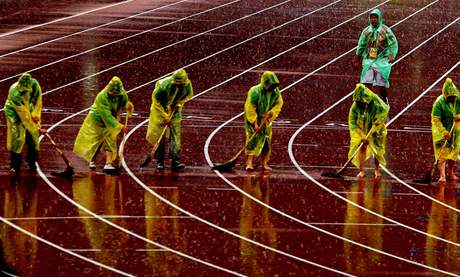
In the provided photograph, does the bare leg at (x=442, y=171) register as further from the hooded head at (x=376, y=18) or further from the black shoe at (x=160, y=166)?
the hooded head at (x=376, y=18)

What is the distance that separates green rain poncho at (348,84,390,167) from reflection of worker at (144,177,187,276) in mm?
2908

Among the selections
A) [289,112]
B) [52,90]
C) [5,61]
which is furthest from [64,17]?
[289,112]

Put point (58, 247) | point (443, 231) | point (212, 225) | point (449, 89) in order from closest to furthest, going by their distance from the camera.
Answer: point (58, 247) < point (212, 225) < point (443, 231) < point (449, 89)

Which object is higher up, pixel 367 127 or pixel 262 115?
pixel 262 115

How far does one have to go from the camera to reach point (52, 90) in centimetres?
2653

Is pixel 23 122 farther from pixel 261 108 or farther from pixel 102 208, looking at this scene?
pixel 261 108

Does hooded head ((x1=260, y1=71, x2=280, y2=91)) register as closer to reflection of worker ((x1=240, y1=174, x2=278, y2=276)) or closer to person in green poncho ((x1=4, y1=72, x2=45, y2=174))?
reflection of worker ((x1=240, y1=174, x2=278, y2=276))

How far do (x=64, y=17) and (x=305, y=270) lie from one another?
69.6 feet

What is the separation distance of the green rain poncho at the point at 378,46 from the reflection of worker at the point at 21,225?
7.55m

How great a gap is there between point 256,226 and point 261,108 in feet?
12.3

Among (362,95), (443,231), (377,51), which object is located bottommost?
(443,231)

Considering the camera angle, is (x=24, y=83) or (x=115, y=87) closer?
(x=24, y=83)

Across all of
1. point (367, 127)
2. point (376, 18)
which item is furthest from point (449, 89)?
point (376, 18)

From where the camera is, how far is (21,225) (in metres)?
16.6
